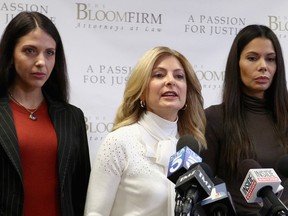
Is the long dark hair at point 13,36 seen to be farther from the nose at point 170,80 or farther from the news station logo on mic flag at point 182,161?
the news station logo on mic flag at point 182,161

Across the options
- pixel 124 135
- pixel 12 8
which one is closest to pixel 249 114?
pixel 124 135

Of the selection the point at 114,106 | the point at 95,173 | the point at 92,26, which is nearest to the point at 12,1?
the point at 92,26

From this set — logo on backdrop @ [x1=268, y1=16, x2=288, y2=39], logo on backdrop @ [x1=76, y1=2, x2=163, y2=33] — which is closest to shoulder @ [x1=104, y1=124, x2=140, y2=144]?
logo on backdrop @ [x1=76, y1=2, x2=163, y2=33]

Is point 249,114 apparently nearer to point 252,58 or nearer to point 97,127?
point 252,58

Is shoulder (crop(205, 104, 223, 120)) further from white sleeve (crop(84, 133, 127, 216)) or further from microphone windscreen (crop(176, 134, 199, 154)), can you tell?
microphone windscreen (crop(176, 134, 199, 154))

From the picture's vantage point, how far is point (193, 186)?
124cm

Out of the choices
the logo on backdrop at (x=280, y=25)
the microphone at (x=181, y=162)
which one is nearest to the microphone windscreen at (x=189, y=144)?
the microphone at (x=181, y=162)

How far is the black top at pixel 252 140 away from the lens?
2.08 metres

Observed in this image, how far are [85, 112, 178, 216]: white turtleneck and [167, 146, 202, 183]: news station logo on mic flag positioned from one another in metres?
0.49

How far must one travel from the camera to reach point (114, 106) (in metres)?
2.75

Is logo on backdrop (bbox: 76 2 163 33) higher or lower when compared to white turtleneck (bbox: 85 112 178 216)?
higher

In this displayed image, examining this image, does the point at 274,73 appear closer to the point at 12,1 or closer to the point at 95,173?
the point at 95,173

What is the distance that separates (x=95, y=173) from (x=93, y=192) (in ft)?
0.21

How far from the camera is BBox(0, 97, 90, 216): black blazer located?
5.80ft
